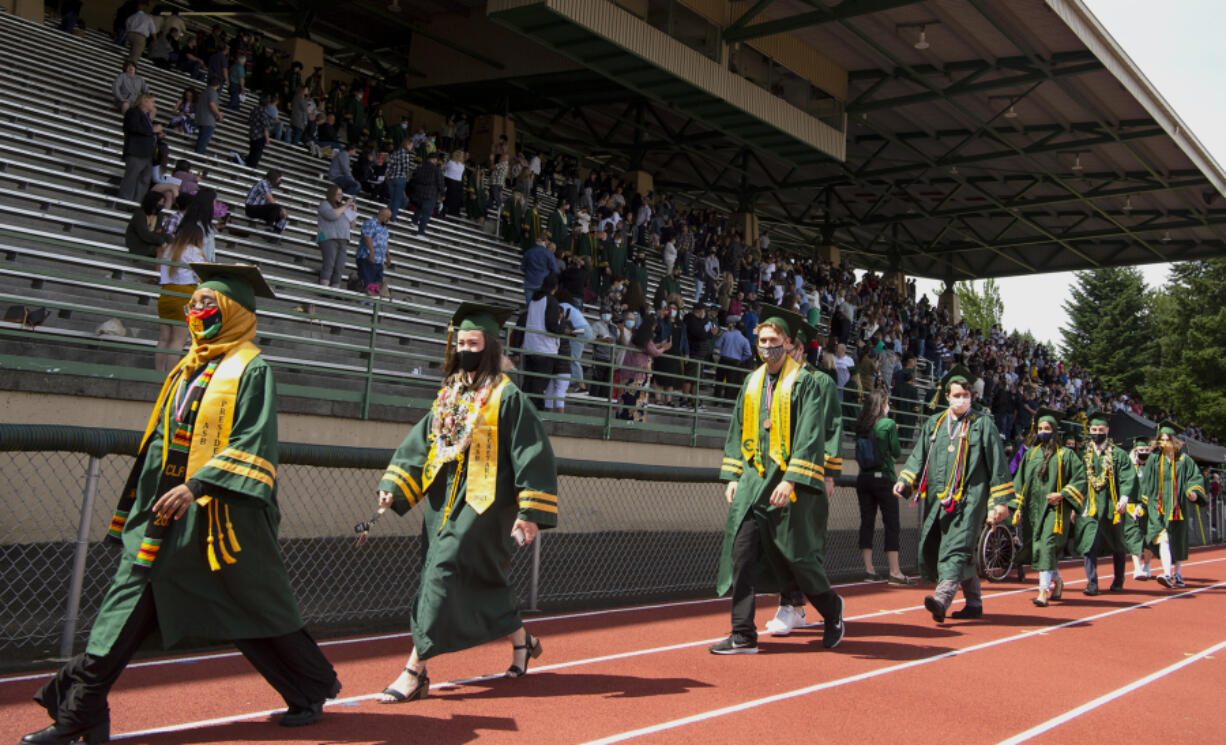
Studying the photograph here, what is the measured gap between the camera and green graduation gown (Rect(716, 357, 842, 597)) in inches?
266

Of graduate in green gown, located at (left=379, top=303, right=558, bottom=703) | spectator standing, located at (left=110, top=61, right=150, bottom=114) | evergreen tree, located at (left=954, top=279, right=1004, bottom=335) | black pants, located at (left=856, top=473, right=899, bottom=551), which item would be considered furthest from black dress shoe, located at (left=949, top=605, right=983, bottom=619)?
evergreen tree, located at (left=954, top=279, right=1004, bottom=335)

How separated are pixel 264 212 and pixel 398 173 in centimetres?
333

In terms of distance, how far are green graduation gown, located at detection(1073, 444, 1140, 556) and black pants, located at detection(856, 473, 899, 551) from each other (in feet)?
8.46

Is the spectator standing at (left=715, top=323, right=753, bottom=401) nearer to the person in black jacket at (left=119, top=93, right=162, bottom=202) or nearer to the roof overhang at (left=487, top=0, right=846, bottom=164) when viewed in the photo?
the roof overhang at (left=487, top=0, right=846, bottom=164)

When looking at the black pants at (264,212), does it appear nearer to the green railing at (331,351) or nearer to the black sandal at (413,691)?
Answer: the green railing at (331,351)

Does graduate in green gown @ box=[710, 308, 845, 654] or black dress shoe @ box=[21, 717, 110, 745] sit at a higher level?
graduate in green gown @ box=[710, 308, 845, 654]

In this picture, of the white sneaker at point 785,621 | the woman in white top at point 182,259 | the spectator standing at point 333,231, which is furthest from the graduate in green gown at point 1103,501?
the woman in white top at point 182,259

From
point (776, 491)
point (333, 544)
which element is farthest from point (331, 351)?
point (776, 491)

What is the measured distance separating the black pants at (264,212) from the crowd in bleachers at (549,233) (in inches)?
0.6

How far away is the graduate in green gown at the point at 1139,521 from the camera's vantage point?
44.1ft

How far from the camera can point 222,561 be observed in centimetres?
436

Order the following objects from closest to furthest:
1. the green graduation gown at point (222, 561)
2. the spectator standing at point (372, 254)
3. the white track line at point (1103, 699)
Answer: the green graduation gown at point (222, 561), the white track line at point (1103, 699), the spectator standing at point (372, 254)

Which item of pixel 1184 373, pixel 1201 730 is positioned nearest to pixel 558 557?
pixel 1201 730

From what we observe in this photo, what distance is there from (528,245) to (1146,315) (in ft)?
191
